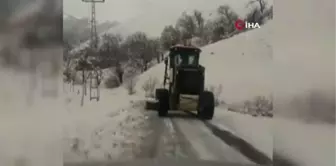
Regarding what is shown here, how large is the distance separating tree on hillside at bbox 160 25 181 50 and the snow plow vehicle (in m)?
0.02

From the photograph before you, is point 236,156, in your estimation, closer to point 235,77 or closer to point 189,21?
point 235,77

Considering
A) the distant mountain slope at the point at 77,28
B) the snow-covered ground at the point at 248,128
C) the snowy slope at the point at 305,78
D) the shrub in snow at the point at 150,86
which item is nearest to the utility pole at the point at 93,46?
the distant mountain slope at the point at 77,28

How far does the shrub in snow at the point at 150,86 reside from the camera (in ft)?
4.90

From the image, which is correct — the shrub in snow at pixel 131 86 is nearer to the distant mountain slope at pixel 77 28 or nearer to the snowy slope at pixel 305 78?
the distant mountain slope at pixel 77 28

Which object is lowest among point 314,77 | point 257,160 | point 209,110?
point 257,160

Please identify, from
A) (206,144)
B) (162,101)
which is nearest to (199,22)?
(162,101)

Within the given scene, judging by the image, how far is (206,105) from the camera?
1512 millimetres

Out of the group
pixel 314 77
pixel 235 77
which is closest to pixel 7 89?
pixel 235 77

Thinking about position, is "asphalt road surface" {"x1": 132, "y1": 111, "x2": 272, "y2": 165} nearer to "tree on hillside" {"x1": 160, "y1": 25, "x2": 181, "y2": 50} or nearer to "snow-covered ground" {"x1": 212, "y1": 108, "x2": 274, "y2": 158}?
"snow-covered ground" {"x1": 212, "y1": 108, "x2": 274, "y2": 158}

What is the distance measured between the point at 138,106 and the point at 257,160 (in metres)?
0.38

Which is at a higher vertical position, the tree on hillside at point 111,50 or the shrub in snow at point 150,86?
the tree on hillside at point 111,50

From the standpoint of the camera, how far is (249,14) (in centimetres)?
152

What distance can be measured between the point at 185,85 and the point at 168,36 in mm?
152

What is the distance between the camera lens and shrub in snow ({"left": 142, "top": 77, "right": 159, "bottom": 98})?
4.90 feet
